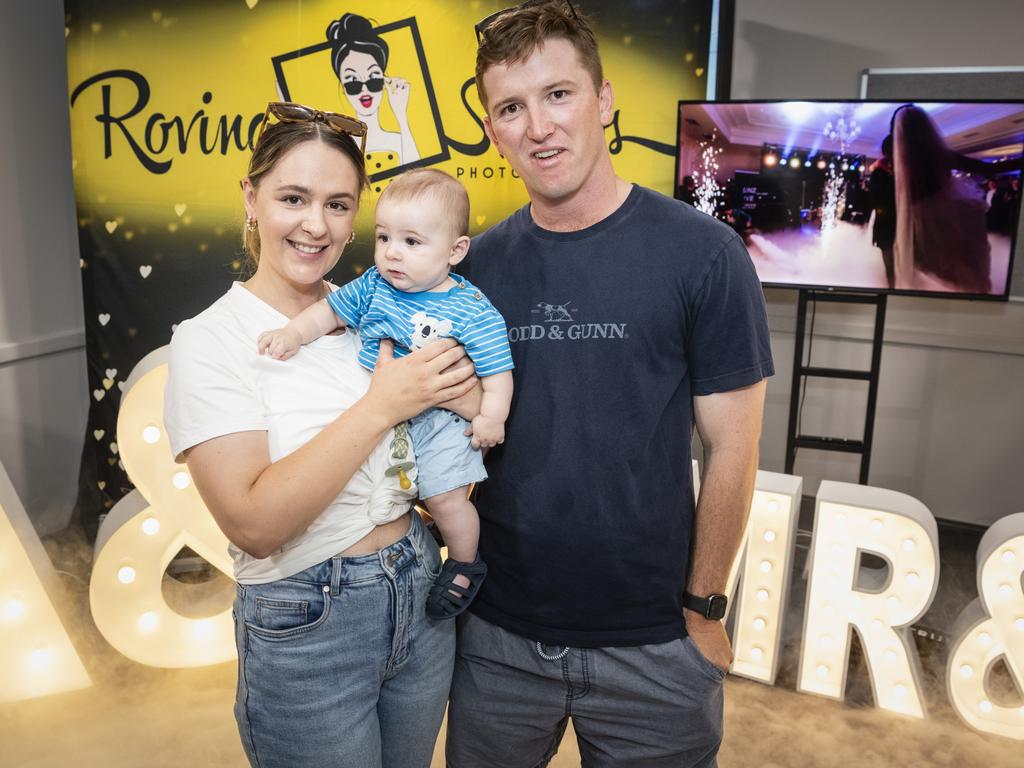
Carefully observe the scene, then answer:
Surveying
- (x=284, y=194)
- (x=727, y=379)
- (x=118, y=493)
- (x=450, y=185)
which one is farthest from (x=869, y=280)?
(x=118, y=493)

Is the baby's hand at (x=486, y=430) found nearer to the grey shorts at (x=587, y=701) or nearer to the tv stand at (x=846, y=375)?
the grey shorts at (x=587, y=701)

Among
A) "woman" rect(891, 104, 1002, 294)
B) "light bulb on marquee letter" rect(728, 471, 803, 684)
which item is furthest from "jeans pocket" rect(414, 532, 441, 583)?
"woman" rect(891, 104, 1002, 294)

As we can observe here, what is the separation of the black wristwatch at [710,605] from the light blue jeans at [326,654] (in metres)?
0.52

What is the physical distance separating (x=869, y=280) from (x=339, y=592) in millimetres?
2887

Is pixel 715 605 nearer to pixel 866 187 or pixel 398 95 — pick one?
pixel 866 187

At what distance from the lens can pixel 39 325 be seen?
3.74 metres

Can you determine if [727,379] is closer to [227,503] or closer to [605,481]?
[605,481]

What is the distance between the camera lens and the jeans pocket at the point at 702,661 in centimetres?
143

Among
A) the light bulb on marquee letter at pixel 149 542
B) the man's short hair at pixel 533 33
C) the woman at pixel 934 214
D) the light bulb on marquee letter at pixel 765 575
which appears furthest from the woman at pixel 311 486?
the woman at pixel 934 214

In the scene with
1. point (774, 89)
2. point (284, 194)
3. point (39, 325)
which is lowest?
point (39, 325)

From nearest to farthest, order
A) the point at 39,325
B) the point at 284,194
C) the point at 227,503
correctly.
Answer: the point at 227,503 < the point at 284,194 < the point at 39,325

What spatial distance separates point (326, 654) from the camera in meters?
1.23

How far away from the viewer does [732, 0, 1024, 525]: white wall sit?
3658 millimetres

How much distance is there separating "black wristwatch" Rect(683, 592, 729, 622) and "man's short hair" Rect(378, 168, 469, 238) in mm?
813
